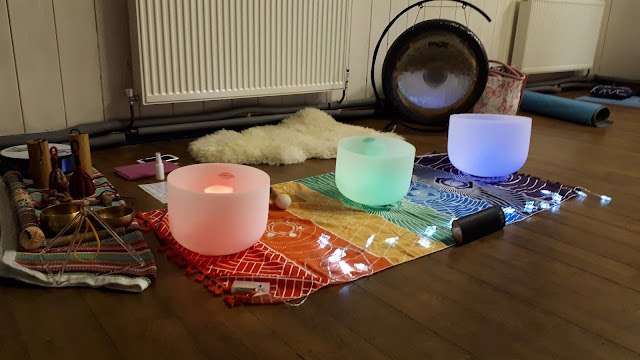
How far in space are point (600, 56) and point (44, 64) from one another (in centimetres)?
481

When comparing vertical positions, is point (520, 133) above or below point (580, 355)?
above

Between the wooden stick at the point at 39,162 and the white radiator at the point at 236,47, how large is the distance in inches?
25.2

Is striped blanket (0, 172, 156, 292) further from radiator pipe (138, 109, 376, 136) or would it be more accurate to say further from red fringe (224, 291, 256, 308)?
radiator pipe (138, 109, 376, 136)

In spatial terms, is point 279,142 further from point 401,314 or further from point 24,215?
point 401,314

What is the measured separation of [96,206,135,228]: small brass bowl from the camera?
54.9 inches

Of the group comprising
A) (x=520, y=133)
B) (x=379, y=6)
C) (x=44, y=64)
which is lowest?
(x=520, y=133)

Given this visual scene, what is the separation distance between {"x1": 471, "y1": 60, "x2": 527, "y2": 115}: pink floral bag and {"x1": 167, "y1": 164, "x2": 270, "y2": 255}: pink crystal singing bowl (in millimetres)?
2035

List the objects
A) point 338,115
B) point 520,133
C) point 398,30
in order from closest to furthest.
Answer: point 520,133 → point 338,115 → point 398,30

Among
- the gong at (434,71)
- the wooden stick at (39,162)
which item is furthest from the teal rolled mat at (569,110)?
the wooden stick at (39,162)

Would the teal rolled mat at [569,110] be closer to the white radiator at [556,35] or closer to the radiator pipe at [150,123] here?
the white radiator at [556,35]

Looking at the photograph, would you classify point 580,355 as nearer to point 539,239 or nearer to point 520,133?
point 539,239

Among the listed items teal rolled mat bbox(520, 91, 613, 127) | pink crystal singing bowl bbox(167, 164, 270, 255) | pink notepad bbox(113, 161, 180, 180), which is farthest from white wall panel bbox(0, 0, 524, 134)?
teal rolled mat bbox(520, 91, 613, 127)

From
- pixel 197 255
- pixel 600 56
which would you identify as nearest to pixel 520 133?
pixel 197 255

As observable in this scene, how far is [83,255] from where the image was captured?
50.5 inches
